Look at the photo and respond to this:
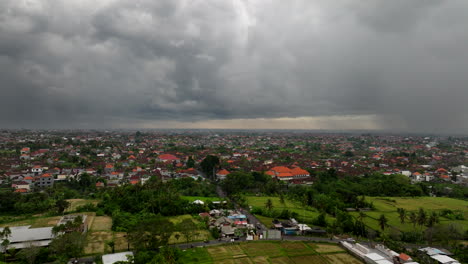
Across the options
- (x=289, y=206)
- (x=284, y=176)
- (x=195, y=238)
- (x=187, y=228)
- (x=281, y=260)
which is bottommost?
(x=289, y=206)

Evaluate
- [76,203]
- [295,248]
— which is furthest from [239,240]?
[76,203]

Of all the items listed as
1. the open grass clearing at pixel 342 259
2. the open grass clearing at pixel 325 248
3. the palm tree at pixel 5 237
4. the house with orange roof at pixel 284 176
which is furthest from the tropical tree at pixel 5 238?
the house with orange roof at pixel 284 176

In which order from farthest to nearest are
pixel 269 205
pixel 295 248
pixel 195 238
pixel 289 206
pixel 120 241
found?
pixel 289 206 → pixel 269 205 → pixel 195 238 → pixel 120 241 → pixel 295 248

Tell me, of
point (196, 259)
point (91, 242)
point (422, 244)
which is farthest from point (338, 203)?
point (91, 242)

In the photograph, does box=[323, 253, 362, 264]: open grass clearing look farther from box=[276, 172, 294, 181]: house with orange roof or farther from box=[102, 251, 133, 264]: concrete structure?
box=[276, 172, 294, 181]: house with orange roof

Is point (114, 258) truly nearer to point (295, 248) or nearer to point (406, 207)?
point (295, 248)

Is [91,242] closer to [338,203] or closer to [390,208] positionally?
[338,203]

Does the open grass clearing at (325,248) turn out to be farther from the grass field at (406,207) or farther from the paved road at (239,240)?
the grass field at (406,207)
